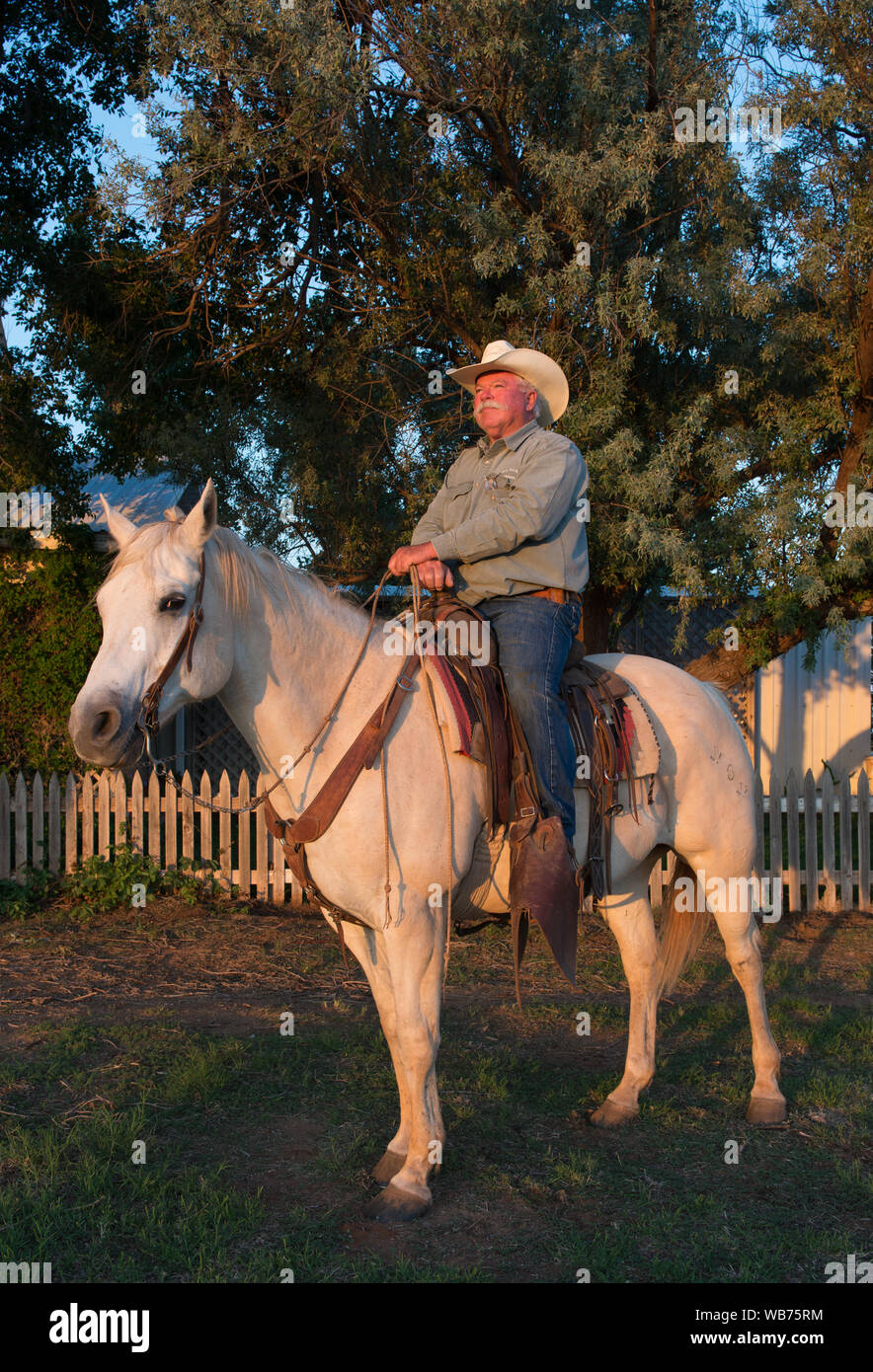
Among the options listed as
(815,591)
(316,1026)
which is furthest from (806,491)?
(316,1026)

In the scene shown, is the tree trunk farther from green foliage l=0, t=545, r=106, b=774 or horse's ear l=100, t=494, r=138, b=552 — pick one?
horse's ear l=100, t=494, r=138, b=552

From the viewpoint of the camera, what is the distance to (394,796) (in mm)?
3453

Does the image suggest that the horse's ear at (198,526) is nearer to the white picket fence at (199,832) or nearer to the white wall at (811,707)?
the white picket fence at (199,832)

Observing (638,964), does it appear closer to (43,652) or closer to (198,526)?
(198,526)

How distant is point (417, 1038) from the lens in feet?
11.2

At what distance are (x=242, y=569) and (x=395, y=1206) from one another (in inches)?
95.4

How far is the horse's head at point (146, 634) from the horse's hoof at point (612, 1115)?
2.76 meters

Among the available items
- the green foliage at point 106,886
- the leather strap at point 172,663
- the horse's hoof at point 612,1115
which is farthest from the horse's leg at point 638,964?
the green foliage at point 106,886

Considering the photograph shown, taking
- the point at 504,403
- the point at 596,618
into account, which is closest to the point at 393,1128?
the point at 504,403

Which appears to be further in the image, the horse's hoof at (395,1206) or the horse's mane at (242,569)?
the horse's hoof at (395,1206)

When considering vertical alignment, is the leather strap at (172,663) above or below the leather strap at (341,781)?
above

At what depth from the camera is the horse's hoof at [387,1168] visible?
374cm

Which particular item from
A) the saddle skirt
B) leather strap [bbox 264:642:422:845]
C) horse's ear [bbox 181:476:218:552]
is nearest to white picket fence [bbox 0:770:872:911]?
the saddle skirt

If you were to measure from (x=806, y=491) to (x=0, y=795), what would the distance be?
25.9 feet
